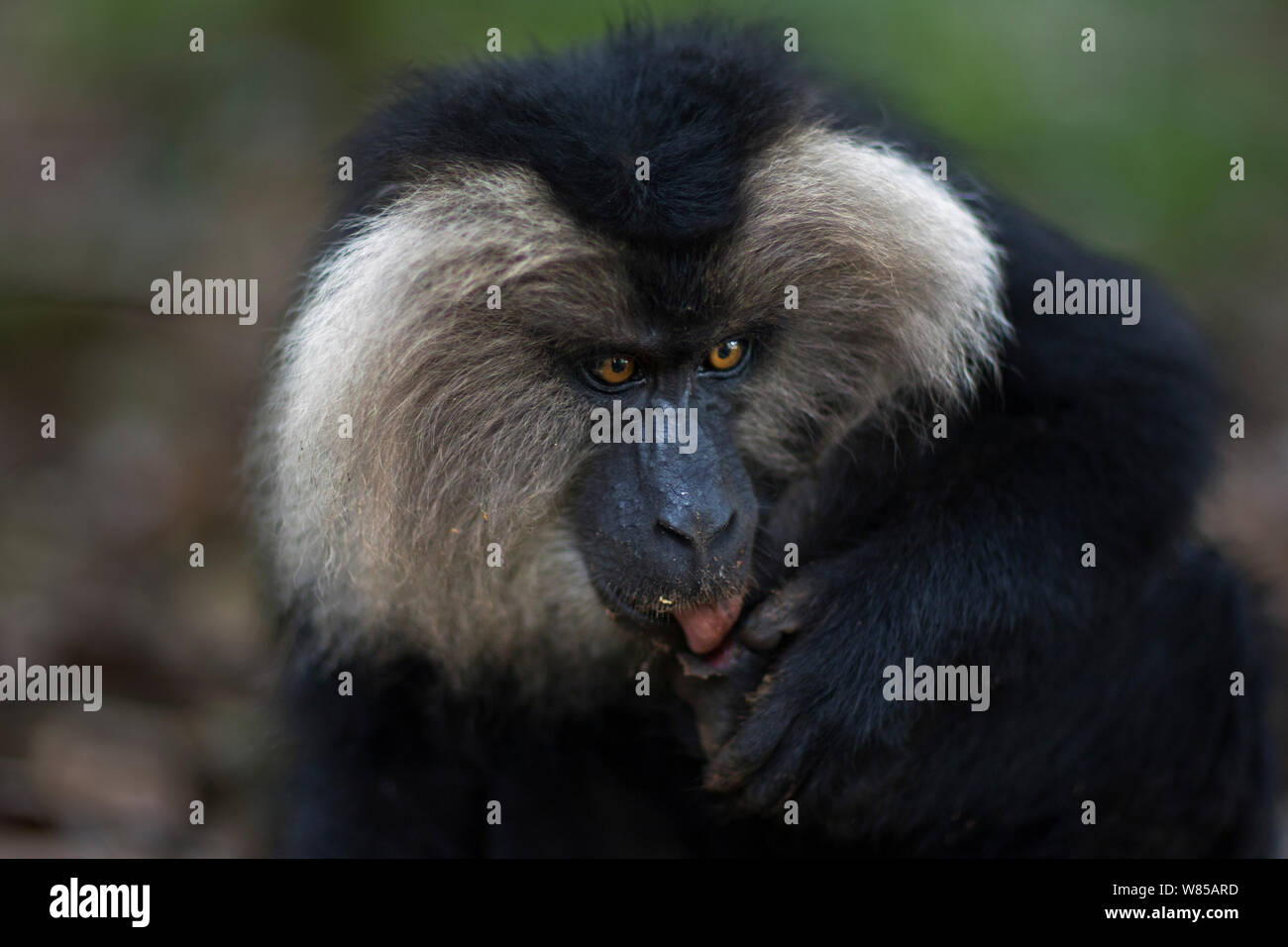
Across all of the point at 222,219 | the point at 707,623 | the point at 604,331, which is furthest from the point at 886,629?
the point at 222,219

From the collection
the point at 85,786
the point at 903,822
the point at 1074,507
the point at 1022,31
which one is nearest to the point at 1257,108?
the point at 1022,31

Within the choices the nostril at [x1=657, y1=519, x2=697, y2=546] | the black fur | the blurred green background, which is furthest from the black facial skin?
the blurred green background

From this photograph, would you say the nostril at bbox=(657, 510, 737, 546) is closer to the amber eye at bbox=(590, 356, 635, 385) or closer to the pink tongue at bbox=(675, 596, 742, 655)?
the pink tongue at bbox=(675, 596, 742, 655)

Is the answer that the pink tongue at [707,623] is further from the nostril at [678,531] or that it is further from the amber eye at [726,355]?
the amber eye at [726,355]

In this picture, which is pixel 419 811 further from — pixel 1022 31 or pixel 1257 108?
pixel 1257 108

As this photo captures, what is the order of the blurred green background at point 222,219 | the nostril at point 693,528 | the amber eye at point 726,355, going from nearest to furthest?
the nostril at point 693,528 < the amber eye at point 726,355 < the blurred green background at point 222,219

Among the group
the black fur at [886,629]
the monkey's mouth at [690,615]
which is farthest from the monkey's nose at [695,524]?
the black fur at [886,629]

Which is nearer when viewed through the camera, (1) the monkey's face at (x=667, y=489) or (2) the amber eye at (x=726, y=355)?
(1) the monkey's face at (x=667, y=489)
